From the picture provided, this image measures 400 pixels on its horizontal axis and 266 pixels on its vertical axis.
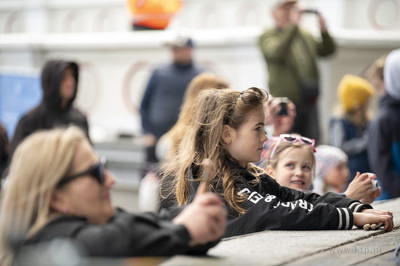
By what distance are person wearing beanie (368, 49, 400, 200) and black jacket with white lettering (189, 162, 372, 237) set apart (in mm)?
2231

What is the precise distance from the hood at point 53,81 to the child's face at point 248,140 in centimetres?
324

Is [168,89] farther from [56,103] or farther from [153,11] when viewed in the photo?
[56,103]

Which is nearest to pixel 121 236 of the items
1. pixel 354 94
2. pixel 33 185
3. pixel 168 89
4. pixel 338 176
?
pixel 33 185

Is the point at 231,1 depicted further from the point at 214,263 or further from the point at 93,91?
the point at 214,263

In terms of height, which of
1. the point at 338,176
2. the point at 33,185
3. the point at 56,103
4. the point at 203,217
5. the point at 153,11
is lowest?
the point at 338,176

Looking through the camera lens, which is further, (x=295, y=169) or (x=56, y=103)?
(x=56, y=103)

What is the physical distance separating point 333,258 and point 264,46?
449 cm

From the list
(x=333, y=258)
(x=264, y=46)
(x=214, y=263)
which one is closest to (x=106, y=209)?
(x=214, y=263)

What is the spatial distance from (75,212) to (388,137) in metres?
3.72

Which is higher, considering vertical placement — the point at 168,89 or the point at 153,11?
the point at 153,11

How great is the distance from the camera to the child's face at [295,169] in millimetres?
3648

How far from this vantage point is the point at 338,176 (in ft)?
15.9

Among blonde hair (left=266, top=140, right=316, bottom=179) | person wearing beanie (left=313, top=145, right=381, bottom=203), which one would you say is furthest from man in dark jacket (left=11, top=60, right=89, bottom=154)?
blonde hair (left=266, top=140, right=316, bottom=179)

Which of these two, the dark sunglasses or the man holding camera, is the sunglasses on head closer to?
the dark sunglasses
